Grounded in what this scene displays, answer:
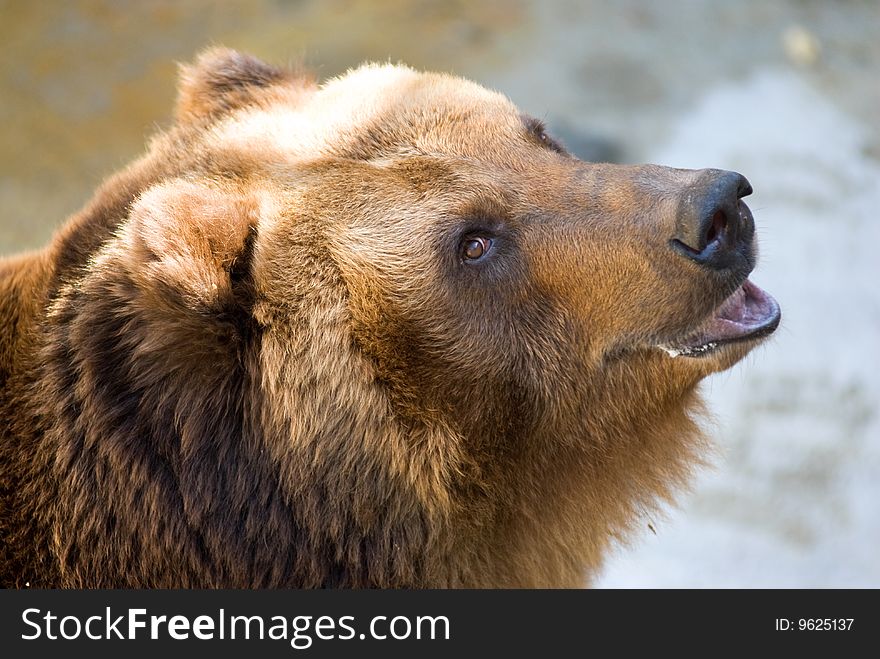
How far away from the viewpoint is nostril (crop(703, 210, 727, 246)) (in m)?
3.72

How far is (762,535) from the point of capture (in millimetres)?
6980

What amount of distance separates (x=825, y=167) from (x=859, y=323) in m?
1.70

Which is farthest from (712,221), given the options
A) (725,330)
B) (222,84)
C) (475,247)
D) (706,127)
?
(706,127)

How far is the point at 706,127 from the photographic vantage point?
9.42 metres

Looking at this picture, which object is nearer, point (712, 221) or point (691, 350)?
point (712, 221)

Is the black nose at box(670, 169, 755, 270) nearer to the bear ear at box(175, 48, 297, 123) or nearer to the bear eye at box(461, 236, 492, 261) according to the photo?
the bear eye at box(461, 236, 492, 261)

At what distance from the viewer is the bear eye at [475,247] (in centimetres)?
384

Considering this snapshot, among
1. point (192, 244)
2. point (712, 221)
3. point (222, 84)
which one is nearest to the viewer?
point (192, 244)

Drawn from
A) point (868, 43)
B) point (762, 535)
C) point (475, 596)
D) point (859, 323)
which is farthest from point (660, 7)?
point (475, 596)

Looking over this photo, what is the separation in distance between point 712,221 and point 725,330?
1.38 ft

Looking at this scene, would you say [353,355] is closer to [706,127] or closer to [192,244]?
[192,244]

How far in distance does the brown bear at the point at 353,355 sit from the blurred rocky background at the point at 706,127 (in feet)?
10.7

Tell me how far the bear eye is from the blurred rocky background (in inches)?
138

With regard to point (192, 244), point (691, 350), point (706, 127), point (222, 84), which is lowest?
point (691, 350)
